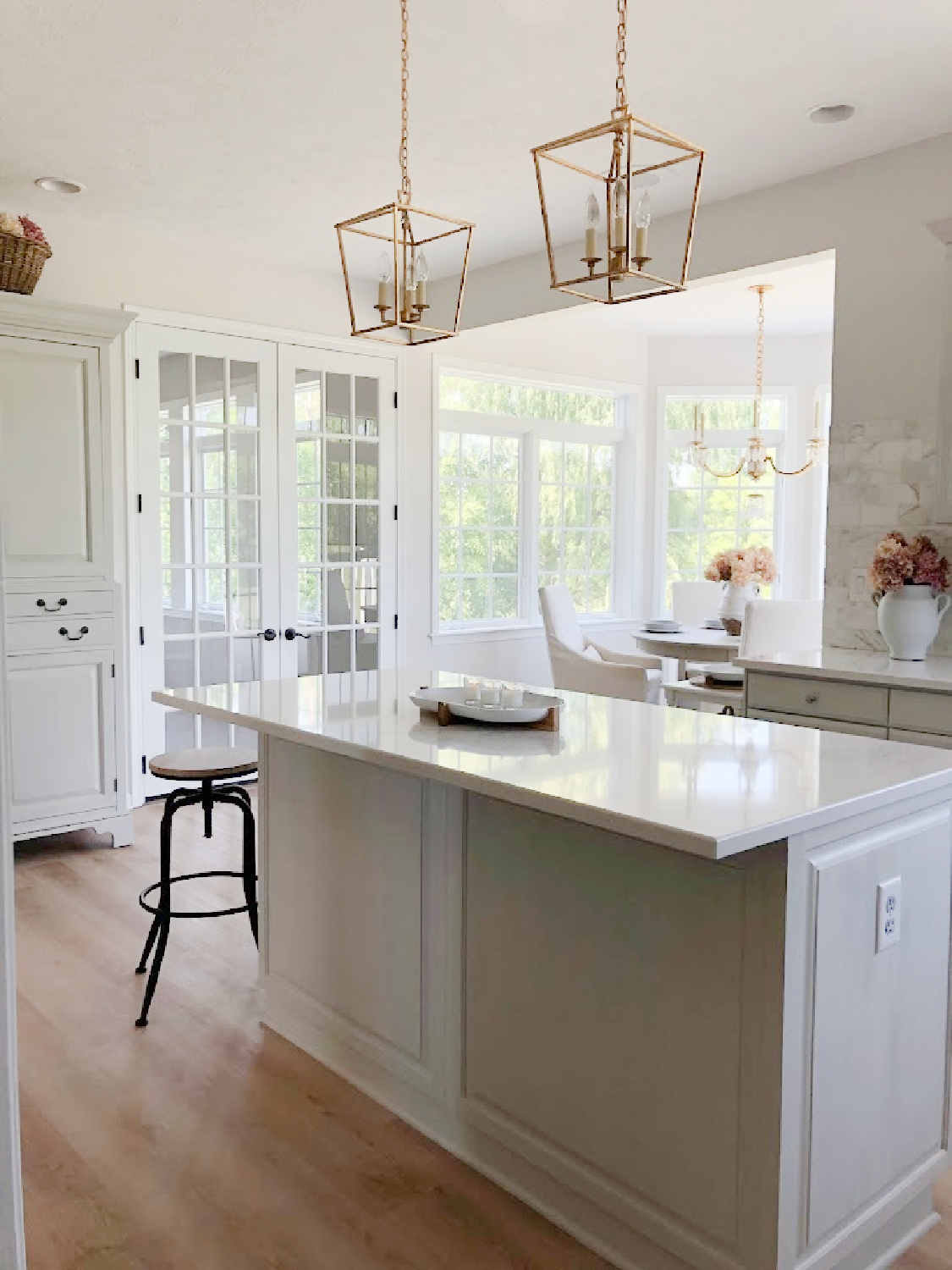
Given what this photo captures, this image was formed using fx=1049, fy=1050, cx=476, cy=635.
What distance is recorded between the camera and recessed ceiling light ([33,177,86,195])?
421cm

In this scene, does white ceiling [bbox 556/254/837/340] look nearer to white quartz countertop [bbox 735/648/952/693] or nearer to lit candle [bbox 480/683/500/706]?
white quartz countertop [bbox 735/648/952/693]

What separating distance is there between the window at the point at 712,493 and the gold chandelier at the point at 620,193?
2414mm

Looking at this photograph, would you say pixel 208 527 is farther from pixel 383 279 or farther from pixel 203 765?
pixel 383 279

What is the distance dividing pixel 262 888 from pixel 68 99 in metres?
2.64

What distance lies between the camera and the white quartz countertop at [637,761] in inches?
61.1

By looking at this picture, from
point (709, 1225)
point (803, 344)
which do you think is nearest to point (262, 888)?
point (709, 1225)

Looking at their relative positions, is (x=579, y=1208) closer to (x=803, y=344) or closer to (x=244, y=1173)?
(x=244, y=1173)

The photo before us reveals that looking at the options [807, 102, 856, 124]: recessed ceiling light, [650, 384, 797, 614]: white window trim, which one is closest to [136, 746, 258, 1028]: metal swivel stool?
[807, 102, 856, 124]: recessed ceiling light

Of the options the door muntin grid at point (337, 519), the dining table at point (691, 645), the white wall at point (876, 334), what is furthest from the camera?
the door muntin grid at point (337, 519)

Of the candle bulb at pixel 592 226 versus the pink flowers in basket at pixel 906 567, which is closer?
the candle bulb at pixel 592 226

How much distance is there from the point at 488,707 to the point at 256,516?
340cm

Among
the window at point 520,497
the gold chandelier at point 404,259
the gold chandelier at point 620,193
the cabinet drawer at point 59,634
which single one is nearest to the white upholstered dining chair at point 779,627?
the gold chandelier at point 620,193

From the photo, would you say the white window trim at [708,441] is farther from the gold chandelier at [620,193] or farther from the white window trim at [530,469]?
the gold chandelier at [620,193]

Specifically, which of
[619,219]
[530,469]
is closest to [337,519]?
[530,469]
